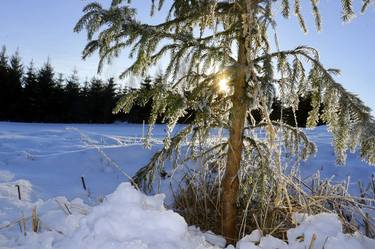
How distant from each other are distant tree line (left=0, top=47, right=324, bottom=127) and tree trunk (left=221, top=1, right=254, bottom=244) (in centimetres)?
2166

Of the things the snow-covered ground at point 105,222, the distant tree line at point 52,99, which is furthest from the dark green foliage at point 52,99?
the snow-covered ground at point 105,222

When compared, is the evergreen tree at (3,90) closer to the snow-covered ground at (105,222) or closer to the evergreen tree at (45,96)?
the evergreen tree at (45,96)

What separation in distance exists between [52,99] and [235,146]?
25265 mm

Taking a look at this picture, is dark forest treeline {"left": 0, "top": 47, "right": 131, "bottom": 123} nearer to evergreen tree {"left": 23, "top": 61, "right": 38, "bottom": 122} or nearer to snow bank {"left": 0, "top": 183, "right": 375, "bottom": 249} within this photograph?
evergreen tree {"left": 23, "top": 61, "right": 38, "bottom": 122}

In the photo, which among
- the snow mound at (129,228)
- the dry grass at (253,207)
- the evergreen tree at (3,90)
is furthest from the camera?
the evergreen tree at (3,90)

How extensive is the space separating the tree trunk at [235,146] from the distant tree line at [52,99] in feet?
71.1

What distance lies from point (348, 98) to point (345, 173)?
3.70 meters

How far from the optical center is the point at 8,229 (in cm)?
276

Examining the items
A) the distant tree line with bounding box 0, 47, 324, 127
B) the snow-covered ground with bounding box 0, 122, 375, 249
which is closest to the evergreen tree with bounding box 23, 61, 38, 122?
the distant tree line with bounding box 0, 47, 324, 127

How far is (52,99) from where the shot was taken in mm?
26297

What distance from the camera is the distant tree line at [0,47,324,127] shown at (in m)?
25.6

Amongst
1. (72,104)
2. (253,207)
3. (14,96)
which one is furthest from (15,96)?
(253,207)

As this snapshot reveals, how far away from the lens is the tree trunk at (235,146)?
108 inches

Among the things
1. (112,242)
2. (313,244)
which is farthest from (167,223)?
(313,244)
